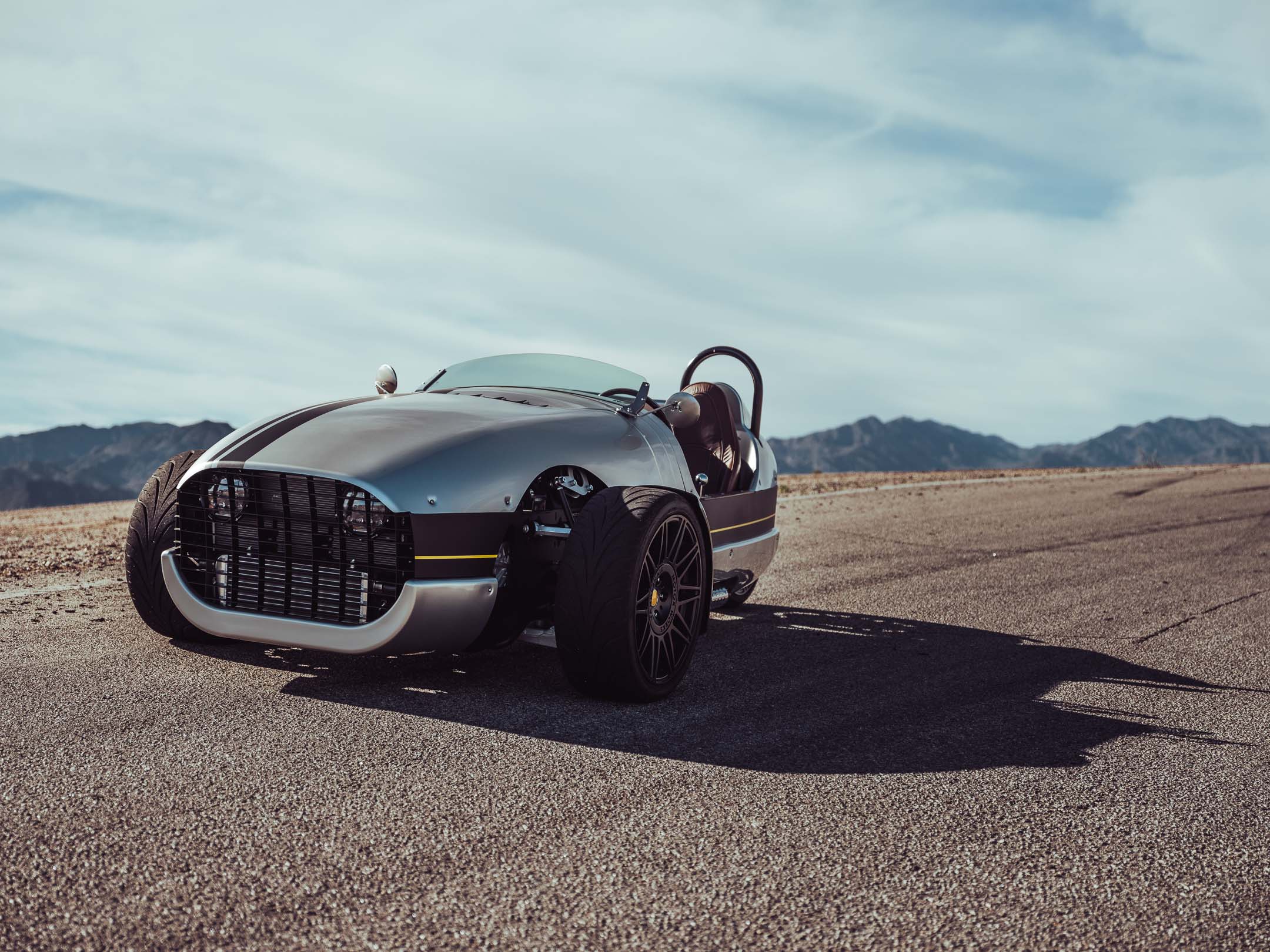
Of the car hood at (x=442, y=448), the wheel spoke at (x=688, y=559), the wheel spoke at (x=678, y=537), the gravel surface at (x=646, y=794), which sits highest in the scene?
the car hood at (x=442, y=448)

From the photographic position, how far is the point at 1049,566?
32.1 ft

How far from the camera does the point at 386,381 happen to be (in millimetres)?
6621

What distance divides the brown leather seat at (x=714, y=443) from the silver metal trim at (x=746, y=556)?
1.36 ft

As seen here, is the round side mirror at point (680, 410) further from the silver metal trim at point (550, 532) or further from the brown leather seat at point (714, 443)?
the silver metal trim at point (550, 532)

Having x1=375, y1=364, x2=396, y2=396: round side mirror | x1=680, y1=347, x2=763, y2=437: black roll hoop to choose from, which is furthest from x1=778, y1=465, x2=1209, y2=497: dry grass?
x1=375, y1=364, x2=396, y2=396: round side mirror

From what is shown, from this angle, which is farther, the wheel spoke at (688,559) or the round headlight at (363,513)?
the wheel spoke at (688,559)

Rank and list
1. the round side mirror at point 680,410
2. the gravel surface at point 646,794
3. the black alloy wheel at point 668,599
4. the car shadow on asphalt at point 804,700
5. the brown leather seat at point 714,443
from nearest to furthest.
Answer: the gravel surface at point 646,794 < the car shadow on asphalt at point 804,700 < the black alloy wheel at point 668,599 < the round side mirror at point 680,410 < the brown leather seat at point 714,443

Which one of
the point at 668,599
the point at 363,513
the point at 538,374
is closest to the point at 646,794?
the point at 668,599

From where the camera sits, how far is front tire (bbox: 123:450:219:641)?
529cm

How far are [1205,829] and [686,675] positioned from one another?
8.25 ft

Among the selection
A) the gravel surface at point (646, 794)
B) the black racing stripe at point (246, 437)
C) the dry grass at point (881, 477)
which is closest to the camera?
the gravel surface at point (646, 794)

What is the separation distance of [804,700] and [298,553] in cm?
236

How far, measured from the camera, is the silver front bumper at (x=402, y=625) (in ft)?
14.7

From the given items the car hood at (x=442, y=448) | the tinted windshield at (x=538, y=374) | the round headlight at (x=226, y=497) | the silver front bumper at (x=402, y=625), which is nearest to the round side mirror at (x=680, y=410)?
the car hood at (x=442, y=448)
